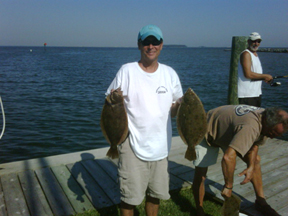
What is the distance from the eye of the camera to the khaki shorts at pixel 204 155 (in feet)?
11.7

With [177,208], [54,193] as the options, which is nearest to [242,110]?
[177,208]

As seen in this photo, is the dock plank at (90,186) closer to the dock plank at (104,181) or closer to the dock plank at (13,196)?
the dock plank at (104,181)

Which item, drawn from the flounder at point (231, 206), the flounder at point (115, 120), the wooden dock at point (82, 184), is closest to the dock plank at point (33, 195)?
the wooden dock at point (82, 184)

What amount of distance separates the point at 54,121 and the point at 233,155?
10.6 metres

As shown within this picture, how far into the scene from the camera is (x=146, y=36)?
2803 mm

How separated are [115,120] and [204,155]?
4.84 feet

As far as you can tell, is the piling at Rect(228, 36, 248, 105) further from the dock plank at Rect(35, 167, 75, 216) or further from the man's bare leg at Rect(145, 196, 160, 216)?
the dock plank at Rect(35, 167, 75, 216)

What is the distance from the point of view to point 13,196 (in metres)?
4.05

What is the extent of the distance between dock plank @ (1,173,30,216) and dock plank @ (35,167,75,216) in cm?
34

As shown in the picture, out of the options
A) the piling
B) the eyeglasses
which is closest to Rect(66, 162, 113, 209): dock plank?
the eyeglasses

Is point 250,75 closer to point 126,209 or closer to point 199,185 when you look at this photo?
point 199,185

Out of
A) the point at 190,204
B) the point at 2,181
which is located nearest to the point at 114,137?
the point at 190,204

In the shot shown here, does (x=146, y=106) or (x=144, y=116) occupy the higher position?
(x=146, y=106)

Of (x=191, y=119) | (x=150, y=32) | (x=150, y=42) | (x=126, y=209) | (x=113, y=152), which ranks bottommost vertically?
(x=126, y=209)
